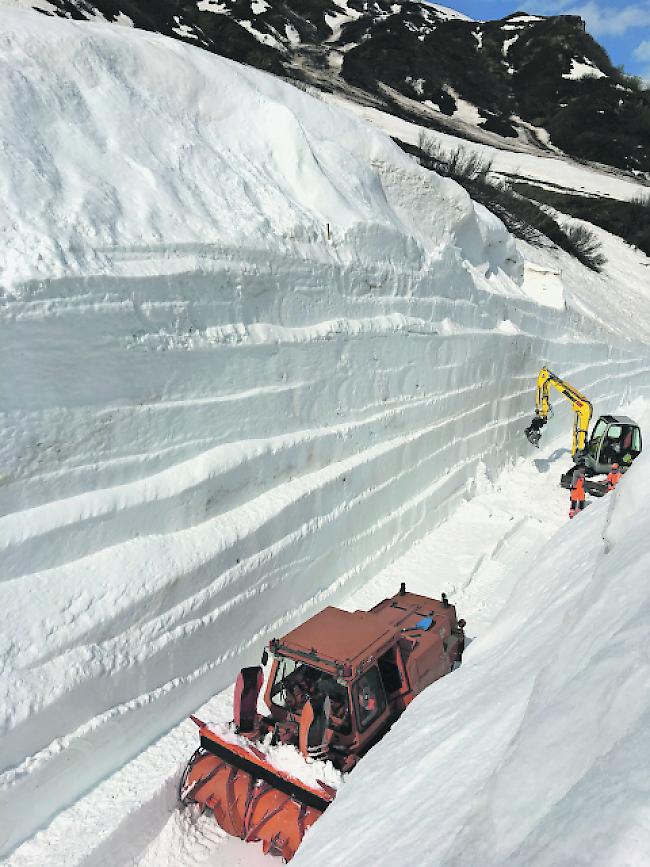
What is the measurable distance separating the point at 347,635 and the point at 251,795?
53.9 inches

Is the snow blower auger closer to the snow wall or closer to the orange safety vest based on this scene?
the snow wall

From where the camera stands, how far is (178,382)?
6312 millimetres

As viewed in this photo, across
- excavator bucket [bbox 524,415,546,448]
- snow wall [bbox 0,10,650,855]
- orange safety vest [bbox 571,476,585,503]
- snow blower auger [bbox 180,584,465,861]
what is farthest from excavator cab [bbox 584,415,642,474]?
snow blower auger [bbox 180,584,465,861]

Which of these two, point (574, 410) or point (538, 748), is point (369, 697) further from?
point (574, 410)

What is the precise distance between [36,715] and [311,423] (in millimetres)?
4328

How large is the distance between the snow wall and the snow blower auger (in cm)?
95

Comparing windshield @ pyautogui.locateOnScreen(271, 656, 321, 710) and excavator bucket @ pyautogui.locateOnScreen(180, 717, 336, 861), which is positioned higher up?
windshield @ pyautogui.locateOnScreen(271, 656, 321, 710)

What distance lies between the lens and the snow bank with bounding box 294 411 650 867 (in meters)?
1.43

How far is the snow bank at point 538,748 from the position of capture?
4.69ft

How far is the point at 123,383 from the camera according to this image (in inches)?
231

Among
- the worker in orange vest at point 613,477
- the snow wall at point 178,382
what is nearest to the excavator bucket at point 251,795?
the snow wall at point 178,382

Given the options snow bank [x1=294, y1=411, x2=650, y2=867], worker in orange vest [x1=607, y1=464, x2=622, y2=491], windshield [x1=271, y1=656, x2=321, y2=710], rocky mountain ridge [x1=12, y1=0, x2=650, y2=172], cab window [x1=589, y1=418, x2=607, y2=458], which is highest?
rocky mountain ridge [x1=12, y1=0, x2=650, y2=172]

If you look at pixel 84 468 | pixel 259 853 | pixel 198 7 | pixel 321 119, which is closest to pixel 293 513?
pixel 84 468

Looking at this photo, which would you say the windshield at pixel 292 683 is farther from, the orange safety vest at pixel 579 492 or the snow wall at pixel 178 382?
the orange safety vest at pixel 579 492
